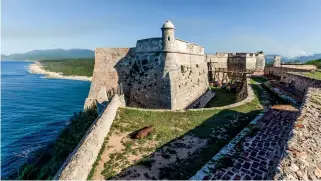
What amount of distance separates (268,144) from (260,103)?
982cm

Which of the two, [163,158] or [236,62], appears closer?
[163,158]

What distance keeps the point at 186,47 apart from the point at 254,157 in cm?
1630

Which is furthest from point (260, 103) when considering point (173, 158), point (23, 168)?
point (23, 168)

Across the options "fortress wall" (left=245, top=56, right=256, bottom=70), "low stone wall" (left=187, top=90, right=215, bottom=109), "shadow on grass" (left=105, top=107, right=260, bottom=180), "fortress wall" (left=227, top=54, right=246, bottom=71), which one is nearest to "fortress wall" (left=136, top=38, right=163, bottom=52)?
"low stone wall" (left=187, top=90, right=215, bottom=109)

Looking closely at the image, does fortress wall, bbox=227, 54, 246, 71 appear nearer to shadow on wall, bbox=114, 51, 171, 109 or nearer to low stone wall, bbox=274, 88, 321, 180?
shadow on wall, bbox=114, 51, 171, 109

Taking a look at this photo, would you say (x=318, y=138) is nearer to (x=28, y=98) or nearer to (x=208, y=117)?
(x=208, y=117)

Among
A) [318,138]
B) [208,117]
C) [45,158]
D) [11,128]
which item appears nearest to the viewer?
[318,138]

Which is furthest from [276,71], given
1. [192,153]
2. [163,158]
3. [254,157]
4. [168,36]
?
[163,158]

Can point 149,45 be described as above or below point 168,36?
below

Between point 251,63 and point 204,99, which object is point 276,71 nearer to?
point 251,63

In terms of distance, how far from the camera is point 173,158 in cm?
901

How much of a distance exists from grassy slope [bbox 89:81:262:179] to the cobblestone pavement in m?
1.93

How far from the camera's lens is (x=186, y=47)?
21516 millimetres

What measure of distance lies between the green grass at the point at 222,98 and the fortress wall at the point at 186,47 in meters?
6.69
